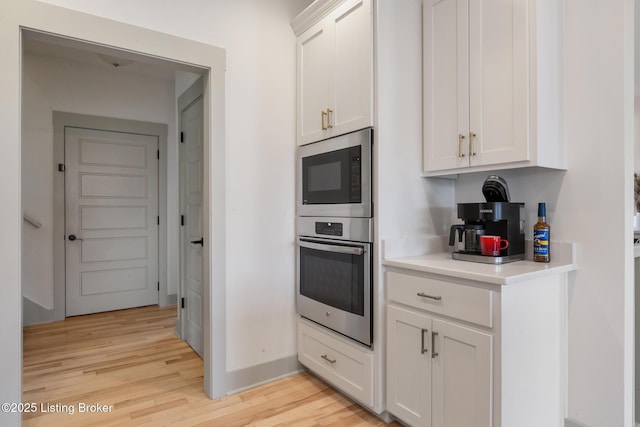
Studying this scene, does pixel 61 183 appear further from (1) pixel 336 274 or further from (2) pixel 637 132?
(2) pixel 637 132

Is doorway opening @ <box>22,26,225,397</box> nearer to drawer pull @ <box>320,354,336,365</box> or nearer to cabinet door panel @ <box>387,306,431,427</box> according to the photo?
drawer pull @ <box>320,354,336,365</box>

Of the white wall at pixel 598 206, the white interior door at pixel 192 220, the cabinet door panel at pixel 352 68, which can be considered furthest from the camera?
the white interior door at pixel 192 220

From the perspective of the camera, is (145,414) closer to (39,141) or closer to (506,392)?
(506,392)

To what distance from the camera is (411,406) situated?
174 centimetres

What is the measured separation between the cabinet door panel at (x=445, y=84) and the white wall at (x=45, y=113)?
342 centimetres

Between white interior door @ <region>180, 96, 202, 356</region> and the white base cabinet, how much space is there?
1.65 m

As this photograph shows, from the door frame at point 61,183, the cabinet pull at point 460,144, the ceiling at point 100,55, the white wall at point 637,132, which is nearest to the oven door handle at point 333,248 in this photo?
the cabinet pull at point 460,144

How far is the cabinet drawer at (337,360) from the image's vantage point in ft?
6.44

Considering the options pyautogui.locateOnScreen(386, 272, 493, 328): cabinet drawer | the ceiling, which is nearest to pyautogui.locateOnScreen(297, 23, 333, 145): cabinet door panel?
the ceiling

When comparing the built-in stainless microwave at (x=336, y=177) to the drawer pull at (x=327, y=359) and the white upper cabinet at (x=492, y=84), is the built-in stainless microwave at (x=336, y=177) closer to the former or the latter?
the white upper cabinet at (x=492, y=84)

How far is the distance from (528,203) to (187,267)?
2589 millimetres

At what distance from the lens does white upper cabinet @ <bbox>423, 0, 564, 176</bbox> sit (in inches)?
62.9

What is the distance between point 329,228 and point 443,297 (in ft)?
2.65

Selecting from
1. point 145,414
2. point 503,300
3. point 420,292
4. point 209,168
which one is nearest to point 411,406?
point 420,292
